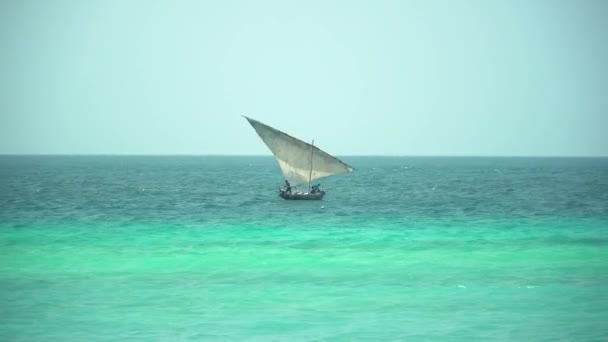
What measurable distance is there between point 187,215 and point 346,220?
36.1 feet

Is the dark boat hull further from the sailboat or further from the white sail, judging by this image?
the white sail

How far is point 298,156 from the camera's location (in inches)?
2234

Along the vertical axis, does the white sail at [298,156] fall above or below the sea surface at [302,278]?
above

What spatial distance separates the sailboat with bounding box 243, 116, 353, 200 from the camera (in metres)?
55.6

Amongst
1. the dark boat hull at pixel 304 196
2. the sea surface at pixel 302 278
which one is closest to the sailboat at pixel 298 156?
the dark boat hull at pixel 304 196

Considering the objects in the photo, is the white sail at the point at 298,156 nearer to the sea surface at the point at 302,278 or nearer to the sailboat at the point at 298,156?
the sailboat at the point at 298,156

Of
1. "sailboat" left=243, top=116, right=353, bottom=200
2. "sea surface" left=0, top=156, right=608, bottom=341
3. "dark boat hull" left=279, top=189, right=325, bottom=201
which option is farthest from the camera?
"dark boat hull" left=279, top=189, right=325, bottom=201

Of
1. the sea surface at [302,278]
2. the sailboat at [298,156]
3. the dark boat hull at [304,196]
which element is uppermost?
the sailboat at [298,156]

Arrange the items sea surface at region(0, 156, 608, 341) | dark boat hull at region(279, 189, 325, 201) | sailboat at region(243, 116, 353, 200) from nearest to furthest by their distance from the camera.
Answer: sea surface at region(0, 156, 608, 341) → sailboat at region(243, 116, 353, 200) → dark boat hull at region(279, 189, 325, 201)

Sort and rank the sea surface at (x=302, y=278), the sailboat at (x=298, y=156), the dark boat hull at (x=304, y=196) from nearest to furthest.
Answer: the sea surface at (x=302, y=278) → the sailboat at (x=298, y=156) → the dark boat hull at (x=304, y=196)

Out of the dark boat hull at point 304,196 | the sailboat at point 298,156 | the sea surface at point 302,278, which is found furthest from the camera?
Answer: the dark boat hull at point 304,196

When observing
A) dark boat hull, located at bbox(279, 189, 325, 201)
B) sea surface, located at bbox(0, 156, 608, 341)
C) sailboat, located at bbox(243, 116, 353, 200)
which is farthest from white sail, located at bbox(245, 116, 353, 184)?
sea surface, located at bbox(0, 156, 608, 341)

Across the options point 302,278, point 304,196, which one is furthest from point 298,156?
point 302,278

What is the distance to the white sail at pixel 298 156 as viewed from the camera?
5559cm
